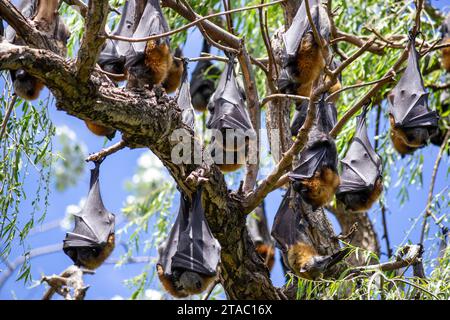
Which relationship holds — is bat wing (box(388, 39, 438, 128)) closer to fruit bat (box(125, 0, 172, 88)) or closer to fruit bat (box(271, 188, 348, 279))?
fruit bat (box(271, 188, 348, 279))

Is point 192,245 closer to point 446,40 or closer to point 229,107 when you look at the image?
point 229,107

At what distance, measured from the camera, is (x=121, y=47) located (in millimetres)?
6539

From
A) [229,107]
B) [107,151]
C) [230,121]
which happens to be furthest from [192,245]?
[229,107]

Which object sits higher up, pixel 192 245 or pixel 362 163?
pixel 362 163

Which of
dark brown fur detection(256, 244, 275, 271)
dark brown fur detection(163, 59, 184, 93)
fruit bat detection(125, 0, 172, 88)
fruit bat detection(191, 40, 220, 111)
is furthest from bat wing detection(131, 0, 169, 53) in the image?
dark brown fur detection(256, 244, 275, 271)

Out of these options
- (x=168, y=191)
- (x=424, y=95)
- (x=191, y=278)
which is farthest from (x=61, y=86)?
(x=168, y=191)

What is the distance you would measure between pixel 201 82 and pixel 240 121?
Answer: 374cm

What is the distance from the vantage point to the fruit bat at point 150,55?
6016 mm

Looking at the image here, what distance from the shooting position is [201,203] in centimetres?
506

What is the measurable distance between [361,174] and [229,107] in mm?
1442

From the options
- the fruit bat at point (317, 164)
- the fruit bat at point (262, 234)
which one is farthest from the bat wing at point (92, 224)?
the fruit bat at point (262, 234)

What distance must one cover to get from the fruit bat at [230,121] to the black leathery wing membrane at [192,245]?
88cm
